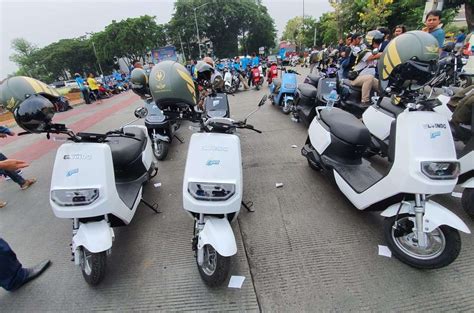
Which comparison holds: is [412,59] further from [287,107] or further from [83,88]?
[83,88]

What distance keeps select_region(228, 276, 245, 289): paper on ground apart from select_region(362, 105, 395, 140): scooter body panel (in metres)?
2.61

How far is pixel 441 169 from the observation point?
182cm

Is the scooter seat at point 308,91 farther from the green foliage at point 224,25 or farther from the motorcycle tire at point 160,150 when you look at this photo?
the green foliage at point 224,25

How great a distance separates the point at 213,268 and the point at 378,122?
9.49 ft

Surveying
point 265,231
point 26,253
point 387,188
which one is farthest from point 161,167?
point 387,188

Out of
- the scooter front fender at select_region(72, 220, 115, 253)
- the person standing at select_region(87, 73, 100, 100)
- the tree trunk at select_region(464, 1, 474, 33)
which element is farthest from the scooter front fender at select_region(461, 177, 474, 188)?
the tree trunk at select_region(464, 1, 474, 33)

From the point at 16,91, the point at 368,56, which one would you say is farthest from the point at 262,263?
the point at 368,56

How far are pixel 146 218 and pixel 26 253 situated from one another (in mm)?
1131

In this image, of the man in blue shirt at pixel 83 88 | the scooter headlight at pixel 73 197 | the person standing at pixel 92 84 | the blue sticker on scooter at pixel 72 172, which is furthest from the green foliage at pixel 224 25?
the scooter headlight at pixel 73 197

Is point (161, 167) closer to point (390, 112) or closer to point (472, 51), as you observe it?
point (390, 112)

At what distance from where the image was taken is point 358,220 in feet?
8.18

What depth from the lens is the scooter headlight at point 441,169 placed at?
180 centimetres

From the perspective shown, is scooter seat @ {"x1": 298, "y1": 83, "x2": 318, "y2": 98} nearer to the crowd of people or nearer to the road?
the crowd of people

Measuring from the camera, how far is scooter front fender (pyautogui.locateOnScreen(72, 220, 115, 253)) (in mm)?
1790
